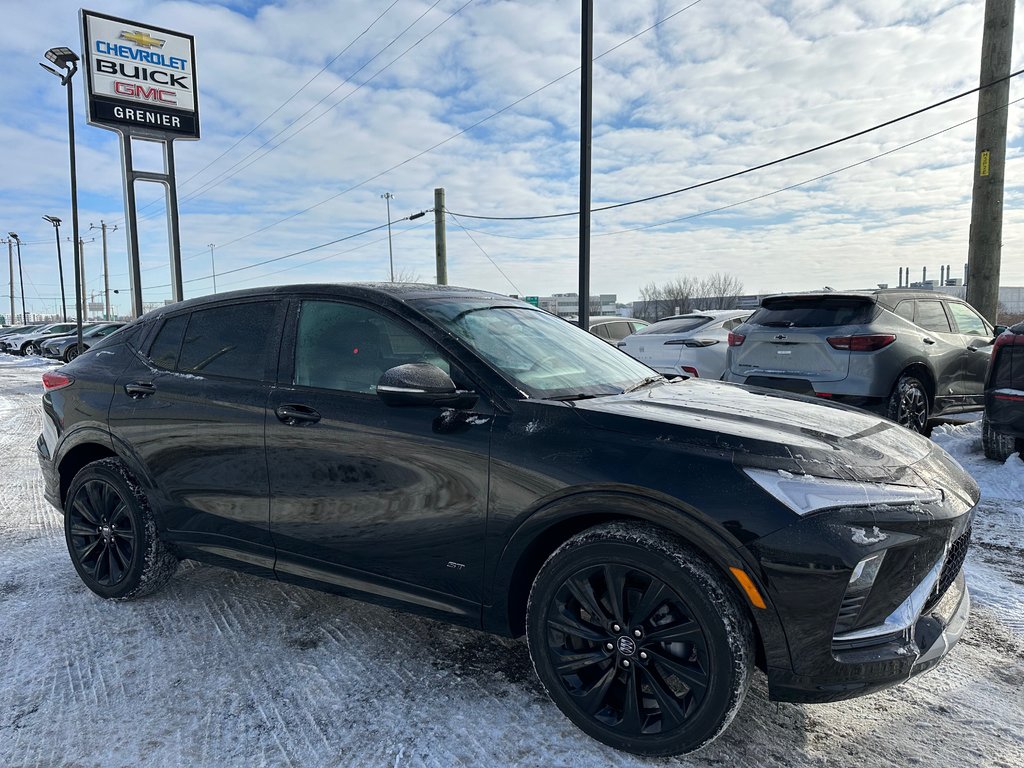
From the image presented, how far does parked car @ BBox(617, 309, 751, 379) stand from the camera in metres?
8.77

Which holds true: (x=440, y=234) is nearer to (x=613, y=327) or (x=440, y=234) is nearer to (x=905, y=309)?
(x=613, y=327)

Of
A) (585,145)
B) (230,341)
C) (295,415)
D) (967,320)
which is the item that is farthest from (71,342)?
(967,320)

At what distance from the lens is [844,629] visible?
78.9 inches

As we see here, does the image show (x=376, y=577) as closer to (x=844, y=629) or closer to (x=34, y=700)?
(x=34, y=700)

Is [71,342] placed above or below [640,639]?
above

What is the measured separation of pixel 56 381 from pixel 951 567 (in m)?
4.61

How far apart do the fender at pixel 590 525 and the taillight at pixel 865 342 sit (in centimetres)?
479

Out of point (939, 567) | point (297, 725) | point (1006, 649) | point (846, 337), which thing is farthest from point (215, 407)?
point (846, 337)

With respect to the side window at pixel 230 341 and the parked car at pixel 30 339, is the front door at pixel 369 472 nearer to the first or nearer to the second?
the side window at pixel 230 341

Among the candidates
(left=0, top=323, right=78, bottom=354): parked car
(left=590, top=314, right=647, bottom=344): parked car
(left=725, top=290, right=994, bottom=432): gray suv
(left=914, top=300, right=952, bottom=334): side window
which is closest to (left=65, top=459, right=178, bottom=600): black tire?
(left=725, top=290, right=994, bottom=432): gray suv

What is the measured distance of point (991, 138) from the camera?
8.30 metres

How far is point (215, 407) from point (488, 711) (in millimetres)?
1879

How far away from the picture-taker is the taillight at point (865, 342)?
606cm

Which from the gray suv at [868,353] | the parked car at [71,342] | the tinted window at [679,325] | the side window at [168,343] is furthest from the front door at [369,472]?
the parked car at [71,342]
